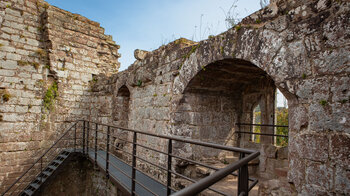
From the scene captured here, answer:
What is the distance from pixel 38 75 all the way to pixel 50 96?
0.68 meters

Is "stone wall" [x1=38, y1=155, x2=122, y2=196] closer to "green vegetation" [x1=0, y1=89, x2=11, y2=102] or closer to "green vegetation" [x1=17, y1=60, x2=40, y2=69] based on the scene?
"green vegetation" [x1=0, y1=89, x2=11, y2=102]

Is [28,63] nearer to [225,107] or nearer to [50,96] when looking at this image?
[50,96]

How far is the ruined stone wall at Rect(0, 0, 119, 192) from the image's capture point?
5.82m

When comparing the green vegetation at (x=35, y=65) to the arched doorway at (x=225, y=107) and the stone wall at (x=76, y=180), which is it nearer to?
the stone wall at (x=76, y=180)

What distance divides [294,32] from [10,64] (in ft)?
22.1

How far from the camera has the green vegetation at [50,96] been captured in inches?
255

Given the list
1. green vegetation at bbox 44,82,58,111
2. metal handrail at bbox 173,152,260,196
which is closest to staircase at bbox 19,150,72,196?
green vegetation at bbox 44,82,58,111

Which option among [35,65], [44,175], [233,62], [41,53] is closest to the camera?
[233,62]

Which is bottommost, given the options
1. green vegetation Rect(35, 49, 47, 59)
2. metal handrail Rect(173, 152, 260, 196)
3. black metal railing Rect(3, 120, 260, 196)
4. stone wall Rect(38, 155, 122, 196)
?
stone wall Rect(38, 155, 122, 196)

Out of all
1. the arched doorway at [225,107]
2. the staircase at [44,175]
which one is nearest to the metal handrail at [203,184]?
the arched doorway at [225,107]

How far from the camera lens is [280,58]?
2.29 meters

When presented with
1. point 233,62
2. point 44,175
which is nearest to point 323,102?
point 233,62

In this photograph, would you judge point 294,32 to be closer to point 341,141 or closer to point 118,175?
point 341,141

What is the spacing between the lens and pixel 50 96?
6.56m
